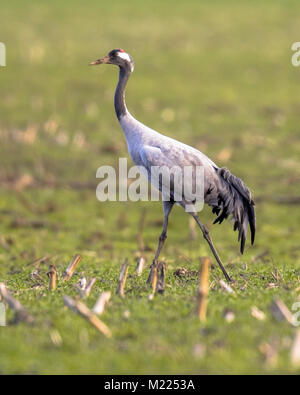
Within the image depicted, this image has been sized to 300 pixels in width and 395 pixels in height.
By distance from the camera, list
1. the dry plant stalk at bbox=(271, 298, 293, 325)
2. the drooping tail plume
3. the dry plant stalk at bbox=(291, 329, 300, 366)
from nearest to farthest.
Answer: the dry plant stalk at bbox=(291, 329, 300, 366)
the dry plant stalk at bbox=(271, 298, 293, 325)
the drooping tail plume

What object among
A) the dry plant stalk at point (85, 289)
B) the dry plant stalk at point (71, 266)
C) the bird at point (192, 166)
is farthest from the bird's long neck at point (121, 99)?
the dry plant stalk at point (85, 289)

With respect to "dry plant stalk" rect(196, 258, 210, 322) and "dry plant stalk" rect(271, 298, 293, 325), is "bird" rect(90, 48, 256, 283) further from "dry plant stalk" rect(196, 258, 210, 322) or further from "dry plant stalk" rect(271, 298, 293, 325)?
"dry plant stalk" rect(271, 298, 293, 325)

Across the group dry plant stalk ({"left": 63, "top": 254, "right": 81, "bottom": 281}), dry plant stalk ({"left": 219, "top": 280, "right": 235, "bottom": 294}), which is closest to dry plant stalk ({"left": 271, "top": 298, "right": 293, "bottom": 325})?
dry plant stalk ({"left": 219, "top": 280, "right": 235, "bottom": 294})

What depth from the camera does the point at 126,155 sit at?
21031 millimetres

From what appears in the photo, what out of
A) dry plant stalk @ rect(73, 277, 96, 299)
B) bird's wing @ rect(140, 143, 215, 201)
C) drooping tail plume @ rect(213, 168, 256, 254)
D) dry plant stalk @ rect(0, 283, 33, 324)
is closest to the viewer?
dry plant stalk @ rect(0, 283, 33, 324)

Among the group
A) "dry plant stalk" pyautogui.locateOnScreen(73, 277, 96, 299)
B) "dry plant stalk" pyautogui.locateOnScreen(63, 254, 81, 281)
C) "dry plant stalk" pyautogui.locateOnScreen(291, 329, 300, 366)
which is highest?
"dry plant stalk" pyautogui.locateOnScreen(63, 254, 81, 281)

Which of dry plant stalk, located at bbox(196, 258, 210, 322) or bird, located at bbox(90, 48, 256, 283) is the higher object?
bird, located at bbox(90, 48, 256, 283)

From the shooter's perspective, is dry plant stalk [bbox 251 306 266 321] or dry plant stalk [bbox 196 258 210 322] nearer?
dry plant stalk [bbox 196 258 210 322]

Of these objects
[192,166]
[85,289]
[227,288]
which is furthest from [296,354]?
[192,166]

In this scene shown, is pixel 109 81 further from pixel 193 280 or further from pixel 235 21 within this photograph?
pixel 193 280

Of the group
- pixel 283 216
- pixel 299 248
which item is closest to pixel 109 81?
pixel 283 216

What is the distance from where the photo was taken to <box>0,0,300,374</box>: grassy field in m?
5.72

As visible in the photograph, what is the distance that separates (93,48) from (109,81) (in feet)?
15.7

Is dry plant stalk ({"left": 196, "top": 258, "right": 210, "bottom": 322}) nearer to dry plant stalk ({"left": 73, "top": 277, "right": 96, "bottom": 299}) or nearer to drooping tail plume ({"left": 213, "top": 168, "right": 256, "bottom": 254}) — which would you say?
dry plant stalk ({"left": 73, "top": 277, "right": 96, "bottom": 299})
